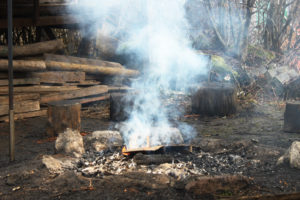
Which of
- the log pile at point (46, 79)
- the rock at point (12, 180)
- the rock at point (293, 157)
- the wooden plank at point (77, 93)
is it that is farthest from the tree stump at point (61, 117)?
the rock at point (293, 157)

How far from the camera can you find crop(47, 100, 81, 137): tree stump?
643 centimetres

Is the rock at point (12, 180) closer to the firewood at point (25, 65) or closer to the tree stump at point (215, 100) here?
the firewood at point (25, 65)

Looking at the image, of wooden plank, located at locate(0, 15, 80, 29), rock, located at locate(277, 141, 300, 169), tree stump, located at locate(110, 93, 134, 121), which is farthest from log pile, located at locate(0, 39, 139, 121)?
rock, located at locate(277, 141, 300, 169)

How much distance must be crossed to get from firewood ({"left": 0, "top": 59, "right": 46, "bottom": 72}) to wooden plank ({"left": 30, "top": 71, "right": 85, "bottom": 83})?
0.29 metres

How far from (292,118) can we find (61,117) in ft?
15.9

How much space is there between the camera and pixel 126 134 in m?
5.54

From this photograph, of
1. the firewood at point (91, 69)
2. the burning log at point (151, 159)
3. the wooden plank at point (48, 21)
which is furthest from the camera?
the firewood at point (91, 69)

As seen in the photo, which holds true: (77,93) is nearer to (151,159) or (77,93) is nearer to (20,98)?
(20,98)

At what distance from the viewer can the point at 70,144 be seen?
14.7 feet

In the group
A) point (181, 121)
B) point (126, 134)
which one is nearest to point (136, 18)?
point (181, 121)

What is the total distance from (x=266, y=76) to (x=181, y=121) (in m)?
5.14

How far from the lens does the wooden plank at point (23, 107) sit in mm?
7195

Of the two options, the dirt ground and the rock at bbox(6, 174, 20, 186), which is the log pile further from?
the rock at bbox(6, 174, 20, 186)

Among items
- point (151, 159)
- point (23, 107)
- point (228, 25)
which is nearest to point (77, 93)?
point (23, 107)
